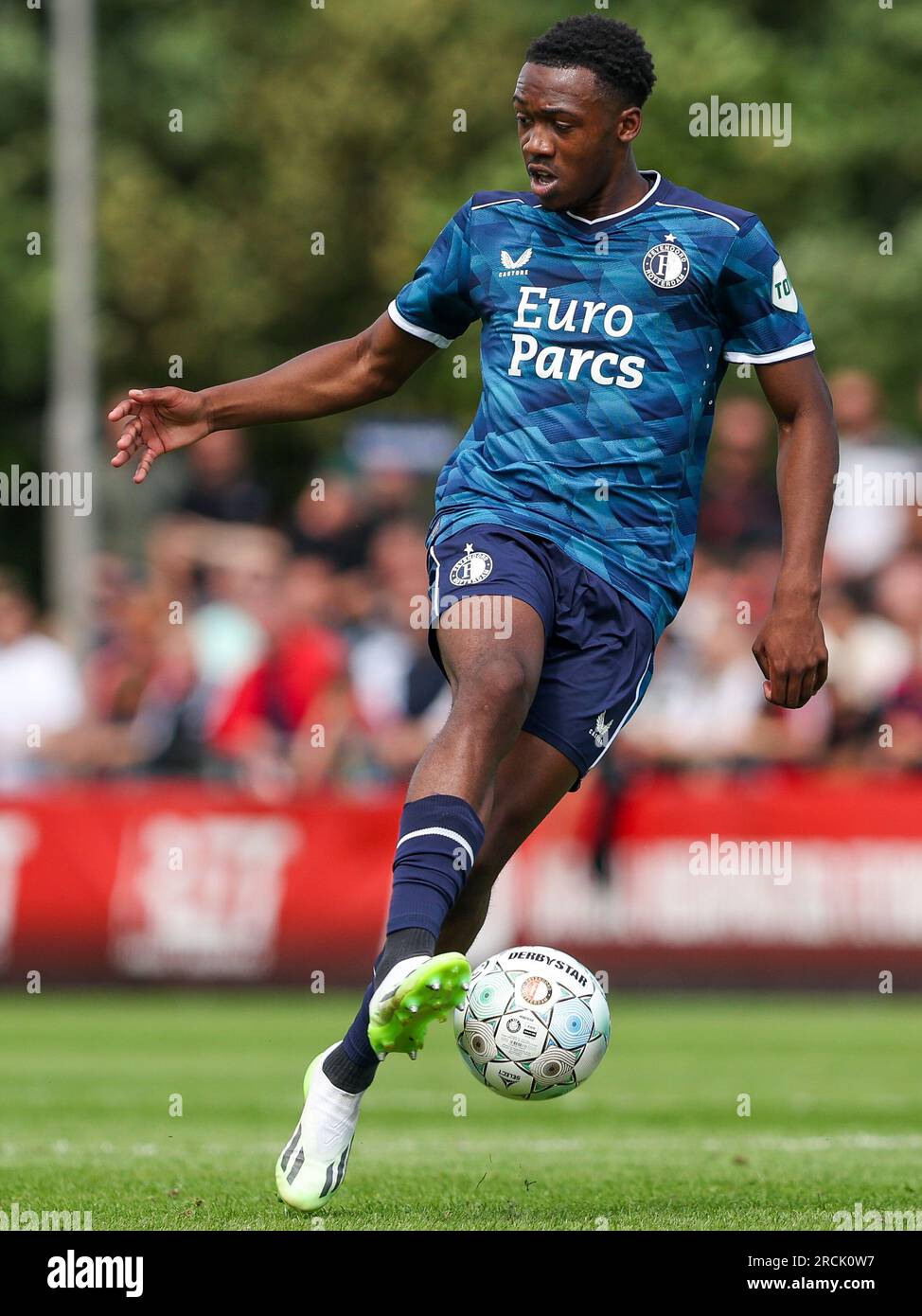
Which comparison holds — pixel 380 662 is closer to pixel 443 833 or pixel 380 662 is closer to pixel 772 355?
pixel 772 355

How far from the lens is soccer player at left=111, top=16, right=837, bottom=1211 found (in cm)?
614

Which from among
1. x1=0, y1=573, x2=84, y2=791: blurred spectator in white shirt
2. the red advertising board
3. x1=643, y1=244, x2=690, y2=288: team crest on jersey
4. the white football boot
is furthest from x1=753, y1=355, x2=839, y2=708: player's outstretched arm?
x1=0, y1=573, x2=84, y2=791: blurred spectator in white shirt

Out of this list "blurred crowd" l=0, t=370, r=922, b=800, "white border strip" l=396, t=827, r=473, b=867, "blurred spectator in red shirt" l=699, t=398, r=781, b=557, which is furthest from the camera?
"blurred spectator in red shirt" l=699, t=398, r=781, b=557

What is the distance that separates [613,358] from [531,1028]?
193cm

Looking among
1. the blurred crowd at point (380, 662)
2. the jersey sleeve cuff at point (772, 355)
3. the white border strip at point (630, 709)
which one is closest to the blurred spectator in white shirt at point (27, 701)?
the blurred crowd at point (380, 662)

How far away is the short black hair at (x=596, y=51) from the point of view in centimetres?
622

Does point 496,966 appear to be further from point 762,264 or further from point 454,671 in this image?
point 762,264

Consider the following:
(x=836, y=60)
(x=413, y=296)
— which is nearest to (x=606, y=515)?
(x=413, y=296)

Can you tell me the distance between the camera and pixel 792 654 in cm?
610

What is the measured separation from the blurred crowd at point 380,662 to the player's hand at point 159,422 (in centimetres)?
799

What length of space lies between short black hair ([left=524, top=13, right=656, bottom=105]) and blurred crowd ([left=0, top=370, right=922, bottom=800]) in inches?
333

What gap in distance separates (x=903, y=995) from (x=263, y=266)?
21173 millimetres

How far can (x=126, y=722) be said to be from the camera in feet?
53.6

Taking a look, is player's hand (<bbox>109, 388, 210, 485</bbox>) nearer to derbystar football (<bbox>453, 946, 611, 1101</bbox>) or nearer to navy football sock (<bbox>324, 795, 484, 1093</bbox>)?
navy football sock (<bbox>324, 795, 484, 1093</bbox>)
